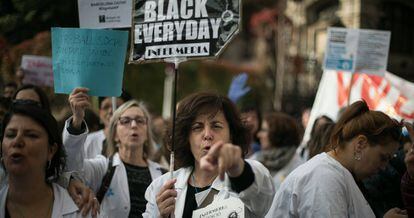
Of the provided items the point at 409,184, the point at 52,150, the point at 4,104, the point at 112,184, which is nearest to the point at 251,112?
the point at 112,184

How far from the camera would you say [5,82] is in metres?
6.45

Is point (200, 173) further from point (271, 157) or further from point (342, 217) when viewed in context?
point (271, 157)

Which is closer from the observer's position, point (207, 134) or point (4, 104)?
point (207, 134)

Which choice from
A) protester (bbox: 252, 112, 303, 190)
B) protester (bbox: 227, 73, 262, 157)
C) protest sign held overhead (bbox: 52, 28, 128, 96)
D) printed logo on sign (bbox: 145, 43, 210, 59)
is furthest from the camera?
protester (bbox: 227, 73, 262, 157)

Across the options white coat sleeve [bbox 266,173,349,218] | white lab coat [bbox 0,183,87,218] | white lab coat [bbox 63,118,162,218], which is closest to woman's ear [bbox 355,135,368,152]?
white coat sleeve [bbox 266,173,349,218]

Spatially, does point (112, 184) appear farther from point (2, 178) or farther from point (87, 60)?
point (2, 178)

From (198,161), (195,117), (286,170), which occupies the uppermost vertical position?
(195,117)

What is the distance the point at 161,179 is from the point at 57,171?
699 millimetres

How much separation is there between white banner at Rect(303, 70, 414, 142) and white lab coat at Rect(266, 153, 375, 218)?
3.66m

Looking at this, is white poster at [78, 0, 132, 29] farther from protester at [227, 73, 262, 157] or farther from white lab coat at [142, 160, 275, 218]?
protester at [227, 73, 262, 157]

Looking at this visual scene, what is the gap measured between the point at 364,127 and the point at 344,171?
1.01 feet

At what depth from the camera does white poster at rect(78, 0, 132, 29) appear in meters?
4.97

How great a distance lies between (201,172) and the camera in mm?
4059

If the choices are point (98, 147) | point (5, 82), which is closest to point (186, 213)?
point (98, 147)
